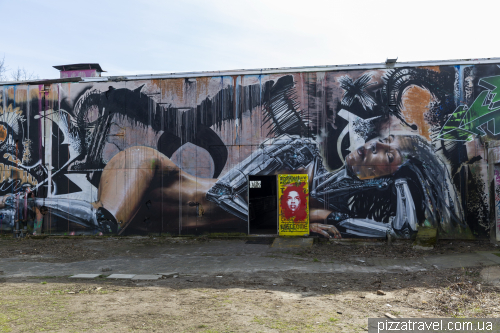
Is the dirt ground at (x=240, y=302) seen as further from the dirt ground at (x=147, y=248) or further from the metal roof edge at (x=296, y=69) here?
the metal roof edge at (x=296, y=69)

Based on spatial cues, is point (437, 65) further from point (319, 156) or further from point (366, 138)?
point (319, 156)

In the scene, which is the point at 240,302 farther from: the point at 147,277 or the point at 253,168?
the point at 253,168

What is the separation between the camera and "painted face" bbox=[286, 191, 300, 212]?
44.4ft

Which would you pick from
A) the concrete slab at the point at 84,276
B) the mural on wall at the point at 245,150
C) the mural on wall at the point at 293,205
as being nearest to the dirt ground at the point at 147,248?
the mural on wall at the point at 245,150

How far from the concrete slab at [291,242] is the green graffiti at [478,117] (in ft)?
19.4

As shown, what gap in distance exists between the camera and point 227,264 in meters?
9.45

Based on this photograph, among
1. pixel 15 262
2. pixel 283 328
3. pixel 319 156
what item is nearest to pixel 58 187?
pixel 15 262

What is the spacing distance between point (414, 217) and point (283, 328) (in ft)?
31.4

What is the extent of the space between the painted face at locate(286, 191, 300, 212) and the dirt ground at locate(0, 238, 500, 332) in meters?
5.26

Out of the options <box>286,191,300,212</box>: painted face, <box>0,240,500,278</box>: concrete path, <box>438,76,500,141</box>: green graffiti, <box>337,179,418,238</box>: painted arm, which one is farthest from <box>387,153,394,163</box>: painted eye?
<box>0,240,500,278</box>: concrete path

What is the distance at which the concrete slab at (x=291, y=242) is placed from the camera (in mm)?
12141

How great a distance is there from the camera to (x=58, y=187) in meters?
14.8

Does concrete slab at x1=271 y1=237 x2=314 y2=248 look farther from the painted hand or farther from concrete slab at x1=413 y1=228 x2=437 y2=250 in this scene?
concrete slab at x1=413 y1=228 x2=437 y2=250

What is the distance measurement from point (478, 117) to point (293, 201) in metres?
7.03
